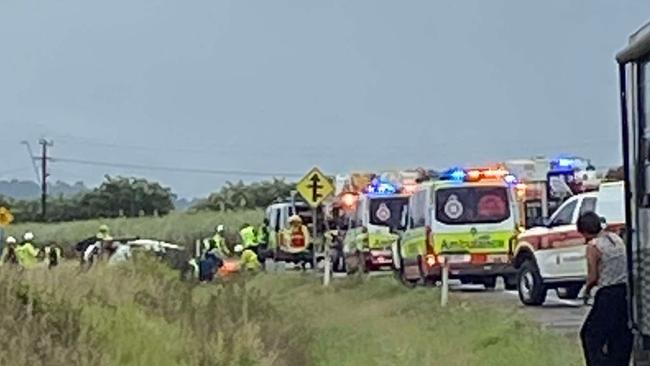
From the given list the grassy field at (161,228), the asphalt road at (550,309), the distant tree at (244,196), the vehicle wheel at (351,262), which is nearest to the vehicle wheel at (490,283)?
the asphalt road at (550,309)

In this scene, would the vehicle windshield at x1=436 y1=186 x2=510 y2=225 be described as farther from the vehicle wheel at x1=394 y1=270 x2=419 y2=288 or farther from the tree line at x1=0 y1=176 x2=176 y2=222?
the tree line at x1=0 y1=176 x2=176 y2=222

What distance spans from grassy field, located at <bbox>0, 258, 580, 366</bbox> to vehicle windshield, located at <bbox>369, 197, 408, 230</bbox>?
13.2 m

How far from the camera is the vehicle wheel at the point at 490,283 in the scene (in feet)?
98.7

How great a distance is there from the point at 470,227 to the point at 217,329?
14859mm

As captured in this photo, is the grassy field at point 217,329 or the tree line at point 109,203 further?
the tree line at point 109,203

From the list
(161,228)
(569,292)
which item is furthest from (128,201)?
(569,292)

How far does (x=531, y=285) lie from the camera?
25.2 m

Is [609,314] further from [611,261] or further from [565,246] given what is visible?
[565,246]

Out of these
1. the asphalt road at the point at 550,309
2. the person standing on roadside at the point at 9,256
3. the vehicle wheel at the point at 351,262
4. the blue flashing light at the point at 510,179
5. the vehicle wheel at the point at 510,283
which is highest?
the blue flashing light at the point at 510,179

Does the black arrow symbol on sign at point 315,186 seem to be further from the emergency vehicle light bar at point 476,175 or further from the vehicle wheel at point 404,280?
the emergency vehicle light bar at point 476,175

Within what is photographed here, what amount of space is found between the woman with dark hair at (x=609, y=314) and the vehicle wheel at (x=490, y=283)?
1660 cm

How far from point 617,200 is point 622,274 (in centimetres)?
959

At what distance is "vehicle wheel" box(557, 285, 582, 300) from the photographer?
25286 millimetres

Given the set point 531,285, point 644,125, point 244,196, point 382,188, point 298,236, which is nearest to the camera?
point 644,125
